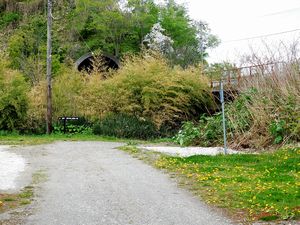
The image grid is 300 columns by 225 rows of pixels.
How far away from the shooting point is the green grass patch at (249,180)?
747 centimetres

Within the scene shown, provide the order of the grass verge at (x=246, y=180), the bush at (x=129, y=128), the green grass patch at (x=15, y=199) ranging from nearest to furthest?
the grass verge at (x=246, y=180)
the green grass patch at (x=15, y=199)
the bush at (x=129, y=128)

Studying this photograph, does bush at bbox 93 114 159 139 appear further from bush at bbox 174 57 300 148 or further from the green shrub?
the green shrub

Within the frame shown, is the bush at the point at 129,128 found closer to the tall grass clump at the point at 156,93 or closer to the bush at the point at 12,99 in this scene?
the tall grass clump at the point at 156,93

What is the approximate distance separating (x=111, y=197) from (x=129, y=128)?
14.6 metres

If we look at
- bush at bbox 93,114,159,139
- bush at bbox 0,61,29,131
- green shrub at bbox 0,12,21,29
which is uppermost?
green shrub at bbox 0,12,21,29

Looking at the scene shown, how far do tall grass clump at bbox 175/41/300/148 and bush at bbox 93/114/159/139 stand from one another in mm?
3602

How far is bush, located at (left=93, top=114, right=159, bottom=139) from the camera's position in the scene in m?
23.2

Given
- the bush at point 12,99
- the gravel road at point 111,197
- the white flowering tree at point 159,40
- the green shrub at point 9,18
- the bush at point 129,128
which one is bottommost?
the gravel road at point 111,197

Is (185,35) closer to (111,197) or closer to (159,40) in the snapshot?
(159,40)

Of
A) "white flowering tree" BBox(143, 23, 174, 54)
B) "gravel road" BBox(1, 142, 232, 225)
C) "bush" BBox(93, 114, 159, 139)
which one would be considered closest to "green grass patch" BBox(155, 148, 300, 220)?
"gravel road" BBox(1, 142, 232, 225)

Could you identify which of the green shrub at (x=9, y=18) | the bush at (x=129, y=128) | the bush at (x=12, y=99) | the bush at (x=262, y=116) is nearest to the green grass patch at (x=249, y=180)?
the bush at (x=262, y=116)

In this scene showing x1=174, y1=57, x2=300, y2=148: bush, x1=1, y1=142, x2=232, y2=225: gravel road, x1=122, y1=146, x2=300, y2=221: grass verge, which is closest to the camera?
x1=1, y1=142, x2=232, y2=225: gravel road

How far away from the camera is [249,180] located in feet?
32.1

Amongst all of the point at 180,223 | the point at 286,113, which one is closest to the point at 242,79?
the point at 286,113
